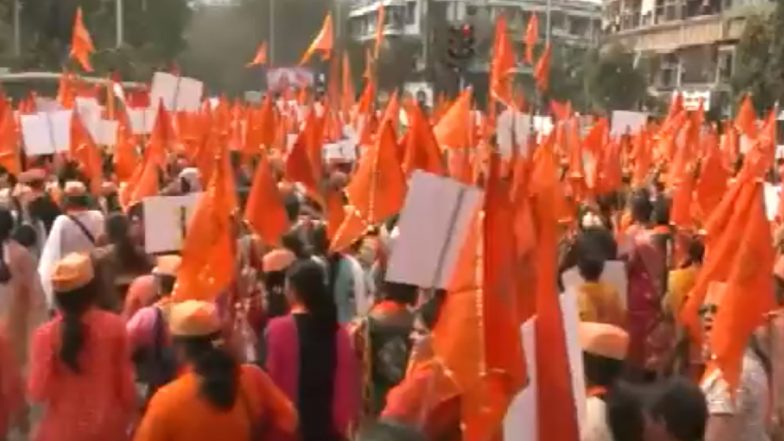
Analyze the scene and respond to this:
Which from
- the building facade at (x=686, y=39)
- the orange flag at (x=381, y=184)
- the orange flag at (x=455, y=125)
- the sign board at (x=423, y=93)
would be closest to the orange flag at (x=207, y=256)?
the orange flag at (x=381, y=184)

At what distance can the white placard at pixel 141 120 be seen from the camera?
15602 mm

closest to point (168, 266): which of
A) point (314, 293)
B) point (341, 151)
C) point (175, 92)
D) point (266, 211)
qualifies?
point (314, 293)

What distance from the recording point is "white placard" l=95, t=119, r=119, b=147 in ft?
48.5

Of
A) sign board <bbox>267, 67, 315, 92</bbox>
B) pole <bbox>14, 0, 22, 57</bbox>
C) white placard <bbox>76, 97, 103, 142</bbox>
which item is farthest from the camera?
pole <bbox>14, 0, 22, 57</bbox>

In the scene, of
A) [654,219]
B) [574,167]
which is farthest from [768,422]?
[574,167]

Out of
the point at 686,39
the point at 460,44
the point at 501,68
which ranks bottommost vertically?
the point at 501,68

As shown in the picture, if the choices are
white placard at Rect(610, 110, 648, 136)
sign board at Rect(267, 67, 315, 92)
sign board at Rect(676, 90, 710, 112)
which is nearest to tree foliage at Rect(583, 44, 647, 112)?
sign board at Rect(267, 67, 315, 92)

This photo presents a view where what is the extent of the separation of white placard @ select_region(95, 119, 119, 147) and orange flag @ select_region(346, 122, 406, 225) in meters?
6.92

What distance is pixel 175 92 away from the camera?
15039 mm

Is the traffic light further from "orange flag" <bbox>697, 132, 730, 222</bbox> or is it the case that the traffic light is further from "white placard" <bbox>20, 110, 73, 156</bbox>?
"orange flag" <bbox>697, 132, 730, 222</bbox>

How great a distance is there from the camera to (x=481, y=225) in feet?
14.9

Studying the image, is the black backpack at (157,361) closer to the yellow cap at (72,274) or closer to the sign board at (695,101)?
the yellow cap at (72,274)

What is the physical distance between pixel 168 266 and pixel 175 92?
29.4ft

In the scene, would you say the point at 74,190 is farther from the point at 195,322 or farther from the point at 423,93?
the point at 423,93
